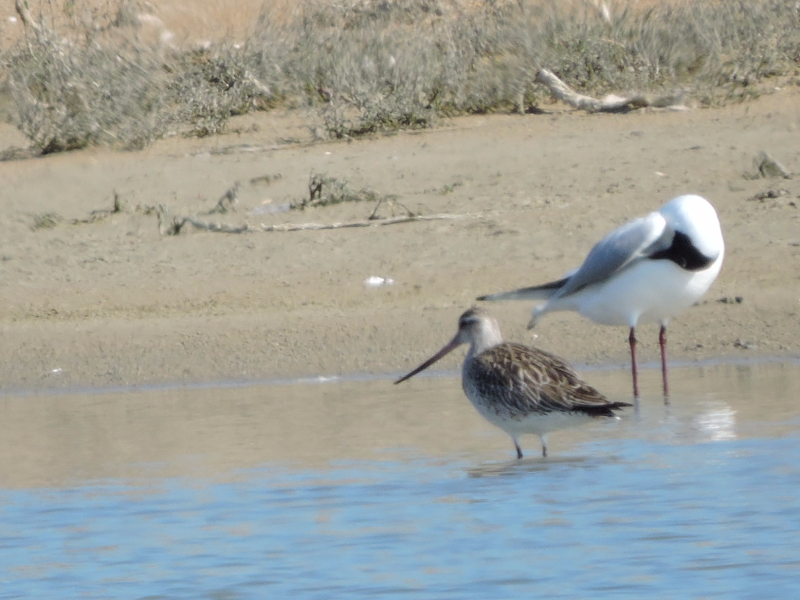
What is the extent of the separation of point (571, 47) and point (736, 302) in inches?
218

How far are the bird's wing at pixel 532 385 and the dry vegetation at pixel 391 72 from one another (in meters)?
6.86

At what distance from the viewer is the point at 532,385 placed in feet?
21.8

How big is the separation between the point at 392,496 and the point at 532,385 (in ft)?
2.94

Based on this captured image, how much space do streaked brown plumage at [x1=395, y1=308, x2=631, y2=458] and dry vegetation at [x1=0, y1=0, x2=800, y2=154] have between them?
22.3 feet

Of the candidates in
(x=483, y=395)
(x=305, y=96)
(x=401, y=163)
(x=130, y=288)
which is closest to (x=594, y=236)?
(x=401, y=163)

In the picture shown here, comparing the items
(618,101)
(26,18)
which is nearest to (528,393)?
(618,101)

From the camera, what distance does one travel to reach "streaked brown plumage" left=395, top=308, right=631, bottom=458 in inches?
258

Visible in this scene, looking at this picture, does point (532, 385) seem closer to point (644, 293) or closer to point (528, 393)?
point (528, 393)

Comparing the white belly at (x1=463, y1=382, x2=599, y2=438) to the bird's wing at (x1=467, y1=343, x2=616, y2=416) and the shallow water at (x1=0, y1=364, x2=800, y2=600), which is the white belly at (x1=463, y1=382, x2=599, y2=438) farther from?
the shallow water at (x1=0, y1=364, x2=800, y2=600)

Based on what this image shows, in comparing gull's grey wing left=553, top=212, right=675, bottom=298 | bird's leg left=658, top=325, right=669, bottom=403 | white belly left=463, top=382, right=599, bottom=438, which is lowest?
bird's leg left=658, top=325, right=669, bottom=403

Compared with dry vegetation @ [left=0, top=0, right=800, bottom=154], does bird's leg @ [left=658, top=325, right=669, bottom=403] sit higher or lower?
lower

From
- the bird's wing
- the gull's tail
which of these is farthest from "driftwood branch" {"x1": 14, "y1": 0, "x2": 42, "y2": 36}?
the bird's wing

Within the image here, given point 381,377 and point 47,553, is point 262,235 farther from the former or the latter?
point 47,553

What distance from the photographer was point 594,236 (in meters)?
10.6
